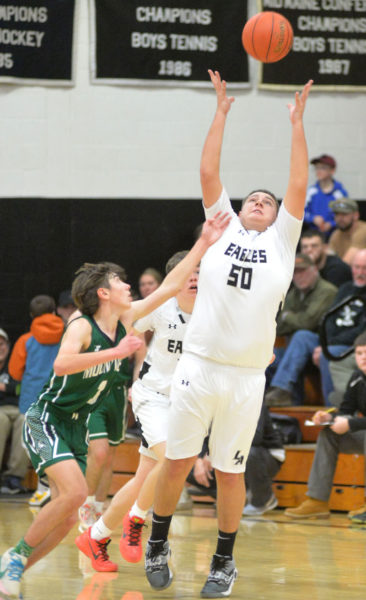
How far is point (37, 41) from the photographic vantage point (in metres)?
9.63

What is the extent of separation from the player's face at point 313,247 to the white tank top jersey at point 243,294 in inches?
176

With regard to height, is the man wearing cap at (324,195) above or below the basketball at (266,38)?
below

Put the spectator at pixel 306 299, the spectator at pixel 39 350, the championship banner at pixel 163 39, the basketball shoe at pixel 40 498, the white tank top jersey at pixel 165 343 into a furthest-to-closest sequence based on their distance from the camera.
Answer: the championship banner at pixel 163 39 < the spectator at pixel 306 299 < the spectator at pixel 39 350 < the basketball shoe at pixel 40 498 < the white tank top jersey at pixel 165 343

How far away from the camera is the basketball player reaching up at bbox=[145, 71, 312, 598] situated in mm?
4500

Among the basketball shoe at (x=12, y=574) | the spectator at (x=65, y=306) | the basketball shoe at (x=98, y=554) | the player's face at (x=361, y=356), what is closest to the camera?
the basketball shoe at (x=12, y=574)

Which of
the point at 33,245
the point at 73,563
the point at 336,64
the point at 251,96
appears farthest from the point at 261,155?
the point at 73,563

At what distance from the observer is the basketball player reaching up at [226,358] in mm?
4500

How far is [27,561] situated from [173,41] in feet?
21.8

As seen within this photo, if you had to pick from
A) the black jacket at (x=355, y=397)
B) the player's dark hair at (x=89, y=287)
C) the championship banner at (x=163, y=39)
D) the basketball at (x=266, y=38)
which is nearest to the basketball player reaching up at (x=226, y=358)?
the player's dark hair at (x=89, y=287)

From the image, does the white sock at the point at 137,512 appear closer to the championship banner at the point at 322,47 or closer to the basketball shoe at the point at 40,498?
the basketball shoe at the point at 40,498

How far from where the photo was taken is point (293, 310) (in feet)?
29.4

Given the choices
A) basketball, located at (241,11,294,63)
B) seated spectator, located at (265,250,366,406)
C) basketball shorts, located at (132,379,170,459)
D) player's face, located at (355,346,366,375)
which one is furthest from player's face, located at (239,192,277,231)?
seated spectator, located at (265,250,366,406)

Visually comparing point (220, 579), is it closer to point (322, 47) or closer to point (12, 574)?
point (12, 574)

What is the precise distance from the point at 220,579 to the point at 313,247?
503cm
